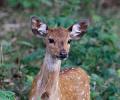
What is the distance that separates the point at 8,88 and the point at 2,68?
30 cm

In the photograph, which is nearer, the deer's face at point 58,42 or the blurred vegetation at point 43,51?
the deer's face at point 58,42

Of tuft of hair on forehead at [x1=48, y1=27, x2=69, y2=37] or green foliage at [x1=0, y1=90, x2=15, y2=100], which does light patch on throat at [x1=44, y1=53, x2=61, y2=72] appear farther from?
green foliage at [x1=0, y1=90, x2=15, y2=100]

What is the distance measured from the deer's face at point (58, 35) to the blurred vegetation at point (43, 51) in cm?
73

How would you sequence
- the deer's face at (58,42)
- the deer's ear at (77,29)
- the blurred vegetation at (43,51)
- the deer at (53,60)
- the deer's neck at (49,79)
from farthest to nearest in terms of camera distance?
the blurred vegetation at (43,51)
the deer's ear at (77,29)
the deer's neck at (49,79)
the deer at (53,60)
the deer's face at (58,42)

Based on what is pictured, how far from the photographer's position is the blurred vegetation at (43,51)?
9.39 m

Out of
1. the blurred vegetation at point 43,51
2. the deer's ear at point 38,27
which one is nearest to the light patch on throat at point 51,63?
the deer's ear at point 38,27

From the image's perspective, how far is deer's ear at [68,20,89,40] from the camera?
844 centimetres

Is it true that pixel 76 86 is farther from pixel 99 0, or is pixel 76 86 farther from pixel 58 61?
pixel 99 0

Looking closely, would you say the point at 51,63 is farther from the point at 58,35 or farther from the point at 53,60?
the point at 58,35

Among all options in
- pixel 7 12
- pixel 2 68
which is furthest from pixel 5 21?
pixel 2 68

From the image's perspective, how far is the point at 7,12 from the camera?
13828 mm

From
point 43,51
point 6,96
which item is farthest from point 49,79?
point 43,51

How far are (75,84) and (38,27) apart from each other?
3.32ft

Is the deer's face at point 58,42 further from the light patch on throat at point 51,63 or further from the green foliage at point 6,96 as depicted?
the green foliage at point 6,96
